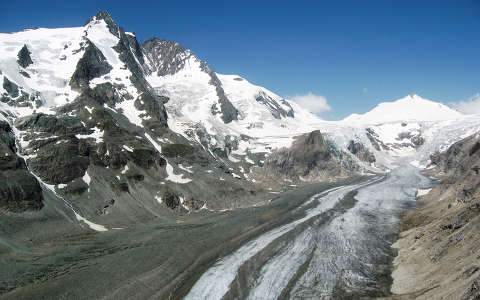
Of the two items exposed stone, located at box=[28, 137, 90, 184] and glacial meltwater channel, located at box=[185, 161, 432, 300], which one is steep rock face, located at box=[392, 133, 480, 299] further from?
exposed stone, located at box=[28, 137, 90, 184]

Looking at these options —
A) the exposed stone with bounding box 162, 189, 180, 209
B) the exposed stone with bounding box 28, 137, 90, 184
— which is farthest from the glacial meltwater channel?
the exposed stone with bounding box 28, 137, 90, 184

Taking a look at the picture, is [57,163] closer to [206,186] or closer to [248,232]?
[206,186]

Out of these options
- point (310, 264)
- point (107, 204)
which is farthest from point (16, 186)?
point (310, 264)

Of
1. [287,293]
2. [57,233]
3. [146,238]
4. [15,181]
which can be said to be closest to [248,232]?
[146,238]

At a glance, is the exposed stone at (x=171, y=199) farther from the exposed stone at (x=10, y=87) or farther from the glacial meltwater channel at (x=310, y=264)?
the exposed stone at (x=10, y=87)

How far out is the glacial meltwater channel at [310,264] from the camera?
62.9 meters

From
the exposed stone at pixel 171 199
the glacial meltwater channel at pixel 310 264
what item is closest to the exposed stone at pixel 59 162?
the exposed stone at pixel 171 199

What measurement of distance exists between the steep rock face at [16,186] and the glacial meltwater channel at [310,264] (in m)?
64.8

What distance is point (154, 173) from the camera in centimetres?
16062

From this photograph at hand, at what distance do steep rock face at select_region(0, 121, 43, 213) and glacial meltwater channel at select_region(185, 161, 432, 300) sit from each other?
212 ft

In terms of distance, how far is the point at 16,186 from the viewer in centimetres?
11006

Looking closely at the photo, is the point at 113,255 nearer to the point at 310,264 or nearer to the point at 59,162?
the point at 310,264

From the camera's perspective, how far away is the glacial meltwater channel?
62938 millimetres

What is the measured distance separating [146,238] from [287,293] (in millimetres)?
50025
